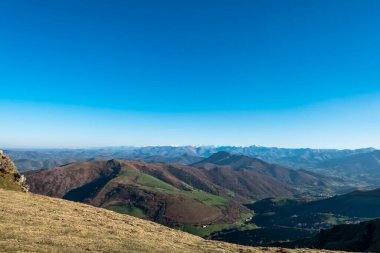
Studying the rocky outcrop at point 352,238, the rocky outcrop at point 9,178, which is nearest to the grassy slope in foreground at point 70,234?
the rocky outcrop at point 9,178

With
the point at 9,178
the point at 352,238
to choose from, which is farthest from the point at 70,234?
the point at 352,238

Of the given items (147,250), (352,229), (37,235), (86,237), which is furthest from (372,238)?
(37,235)

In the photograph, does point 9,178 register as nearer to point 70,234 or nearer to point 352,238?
point 70,234

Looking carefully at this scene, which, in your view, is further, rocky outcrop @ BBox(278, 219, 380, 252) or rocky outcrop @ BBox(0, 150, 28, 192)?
rocky outcrop @ BBox(0, 150, 28, 192)

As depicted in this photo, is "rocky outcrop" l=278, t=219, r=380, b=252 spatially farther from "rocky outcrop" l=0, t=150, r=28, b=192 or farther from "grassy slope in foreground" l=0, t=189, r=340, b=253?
"rocky outcrop" l=0, t=150, r=28, b=192

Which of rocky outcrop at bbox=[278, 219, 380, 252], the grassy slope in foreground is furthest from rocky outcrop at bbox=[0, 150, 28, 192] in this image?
rocky outcrop at bbox=[278, 219, 380, 252]

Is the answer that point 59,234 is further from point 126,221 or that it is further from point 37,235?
point 126,221

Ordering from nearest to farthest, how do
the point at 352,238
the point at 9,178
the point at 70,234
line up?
the point at 70,234 → the point at 9,178 → the point at 352,238
